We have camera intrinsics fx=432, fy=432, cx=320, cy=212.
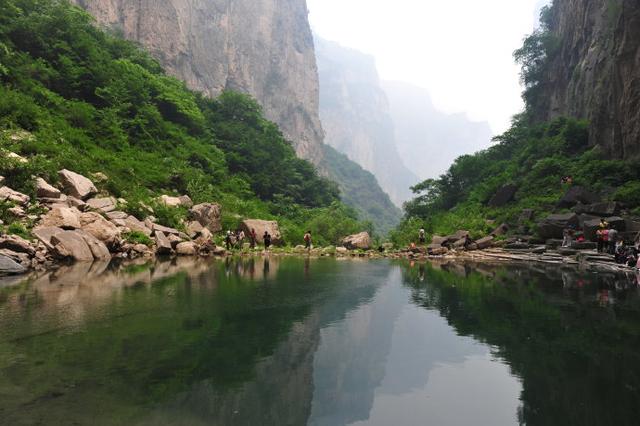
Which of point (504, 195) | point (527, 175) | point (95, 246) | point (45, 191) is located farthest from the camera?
point (527, 175)

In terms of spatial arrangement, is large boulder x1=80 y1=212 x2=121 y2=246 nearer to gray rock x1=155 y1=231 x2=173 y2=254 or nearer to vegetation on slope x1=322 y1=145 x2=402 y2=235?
gray rock x1=155 y1=231 x2=173 y2=254

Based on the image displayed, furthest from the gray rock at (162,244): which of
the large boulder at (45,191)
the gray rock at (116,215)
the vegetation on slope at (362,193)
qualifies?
the vegetation on slope at (362,193)

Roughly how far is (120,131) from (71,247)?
17666 millimetres

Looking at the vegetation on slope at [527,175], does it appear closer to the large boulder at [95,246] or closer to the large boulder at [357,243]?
the large boulder at [357,243]

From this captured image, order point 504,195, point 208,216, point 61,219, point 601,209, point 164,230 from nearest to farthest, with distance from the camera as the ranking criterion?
point 61,219, point 164,230, point 601,209, point 208,216, point 504,195

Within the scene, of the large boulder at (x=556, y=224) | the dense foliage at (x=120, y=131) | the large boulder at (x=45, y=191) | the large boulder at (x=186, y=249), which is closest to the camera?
the large boulder at (x=45, y=191)

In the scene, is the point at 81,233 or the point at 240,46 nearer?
the point at 81,233

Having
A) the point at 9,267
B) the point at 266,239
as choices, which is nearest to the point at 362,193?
the point at 266,239

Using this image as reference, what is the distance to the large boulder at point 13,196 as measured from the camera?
15203 mm

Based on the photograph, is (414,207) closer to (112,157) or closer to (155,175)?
(155,175)

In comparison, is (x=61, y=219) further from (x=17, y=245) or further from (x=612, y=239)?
(x=612, y=239)

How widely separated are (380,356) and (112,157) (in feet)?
79.0

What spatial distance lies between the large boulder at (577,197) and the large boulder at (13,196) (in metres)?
26.3

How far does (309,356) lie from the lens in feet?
19.8
